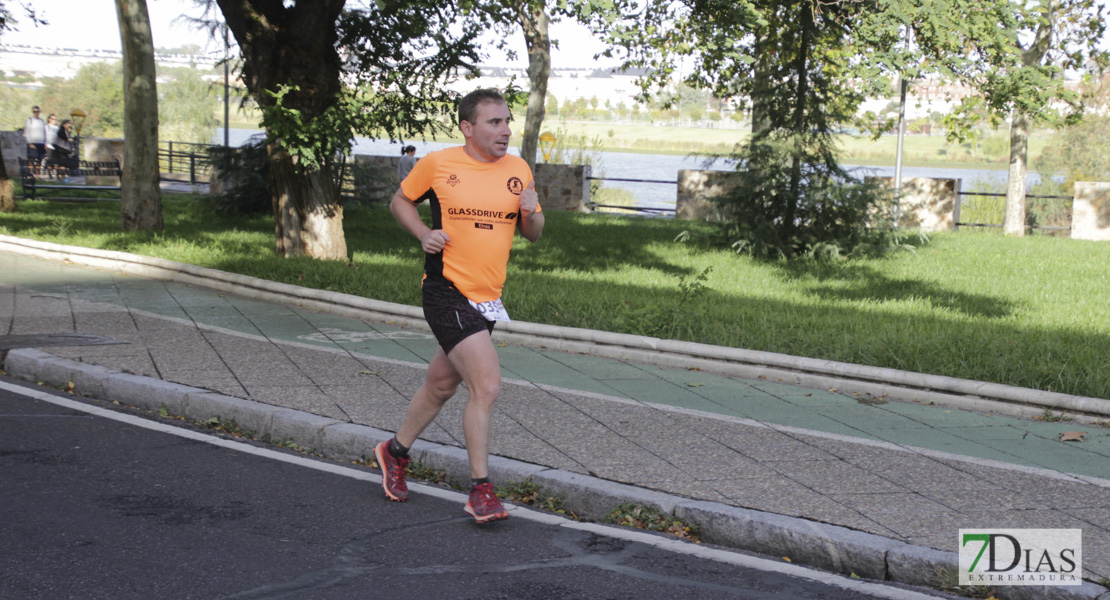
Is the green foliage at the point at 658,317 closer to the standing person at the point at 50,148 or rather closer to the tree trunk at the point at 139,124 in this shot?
the tree trunk at the point at 139,124

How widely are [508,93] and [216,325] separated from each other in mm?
6086

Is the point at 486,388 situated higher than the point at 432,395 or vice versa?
the point at 486,388

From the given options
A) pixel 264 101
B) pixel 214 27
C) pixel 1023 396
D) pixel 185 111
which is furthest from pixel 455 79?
pixel 185 111

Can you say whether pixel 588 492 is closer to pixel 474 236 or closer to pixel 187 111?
pixel 474 236

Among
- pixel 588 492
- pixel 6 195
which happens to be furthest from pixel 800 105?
pixel 6 195

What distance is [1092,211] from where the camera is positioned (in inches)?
867

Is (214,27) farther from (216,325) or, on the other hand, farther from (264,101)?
(216,325)

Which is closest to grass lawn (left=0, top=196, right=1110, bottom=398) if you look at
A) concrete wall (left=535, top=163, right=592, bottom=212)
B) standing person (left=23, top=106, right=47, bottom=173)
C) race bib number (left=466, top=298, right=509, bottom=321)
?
race bib number (left=466, top=298, right=509, bottom=321)

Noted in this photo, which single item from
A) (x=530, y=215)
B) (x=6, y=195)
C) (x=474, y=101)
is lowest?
(x=6, y=195)

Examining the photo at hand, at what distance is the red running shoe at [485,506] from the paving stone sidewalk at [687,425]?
0.72 m

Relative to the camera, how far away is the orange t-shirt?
462 centimetres

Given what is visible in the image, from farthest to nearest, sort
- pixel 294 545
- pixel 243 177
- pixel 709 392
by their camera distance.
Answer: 1. pixel 243 177
2. pixel 709 392
3. pixel 294 545

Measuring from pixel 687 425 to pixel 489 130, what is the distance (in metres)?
2.57

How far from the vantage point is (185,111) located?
81.8 metres
